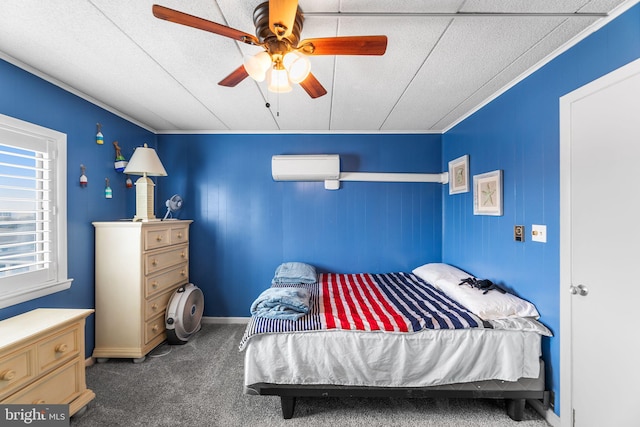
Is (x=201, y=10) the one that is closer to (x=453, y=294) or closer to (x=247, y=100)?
(x=247, y=100)

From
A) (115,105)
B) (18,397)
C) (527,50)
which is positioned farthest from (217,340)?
(527,50)

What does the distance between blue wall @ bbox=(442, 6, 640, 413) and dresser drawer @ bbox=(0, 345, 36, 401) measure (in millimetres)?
3165

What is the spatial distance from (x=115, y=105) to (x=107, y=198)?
0.91 meters

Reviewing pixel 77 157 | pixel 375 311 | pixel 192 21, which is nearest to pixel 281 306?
pixel 375 311

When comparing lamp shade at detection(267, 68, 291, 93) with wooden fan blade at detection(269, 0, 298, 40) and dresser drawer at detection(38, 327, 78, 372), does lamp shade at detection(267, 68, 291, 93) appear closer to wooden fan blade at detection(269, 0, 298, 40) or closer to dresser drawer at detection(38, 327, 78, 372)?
wooden fan blade at detection(269, 0, 298, 40)

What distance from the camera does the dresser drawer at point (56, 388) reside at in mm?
1489

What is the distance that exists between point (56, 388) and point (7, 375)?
0.37m

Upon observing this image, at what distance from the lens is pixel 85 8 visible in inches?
53.2

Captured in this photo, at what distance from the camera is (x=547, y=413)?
5.74ft

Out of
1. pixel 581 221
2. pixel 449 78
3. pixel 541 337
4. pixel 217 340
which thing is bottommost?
pixel 217 340

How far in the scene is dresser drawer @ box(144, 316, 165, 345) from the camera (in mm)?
2484

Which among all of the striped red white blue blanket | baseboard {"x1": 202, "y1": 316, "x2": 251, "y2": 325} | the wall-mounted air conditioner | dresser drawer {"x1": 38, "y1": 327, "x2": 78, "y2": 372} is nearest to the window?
dresser drawer {"x1": 38, "y1": 327, "x2": 78, "y2": 372}

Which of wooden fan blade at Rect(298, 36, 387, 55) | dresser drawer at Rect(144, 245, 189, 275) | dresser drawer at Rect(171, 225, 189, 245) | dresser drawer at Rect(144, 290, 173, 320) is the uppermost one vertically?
wooden fan blade at Rect(298, 36, 387, 55)

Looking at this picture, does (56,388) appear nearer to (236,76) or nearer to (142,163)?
(142,163)
